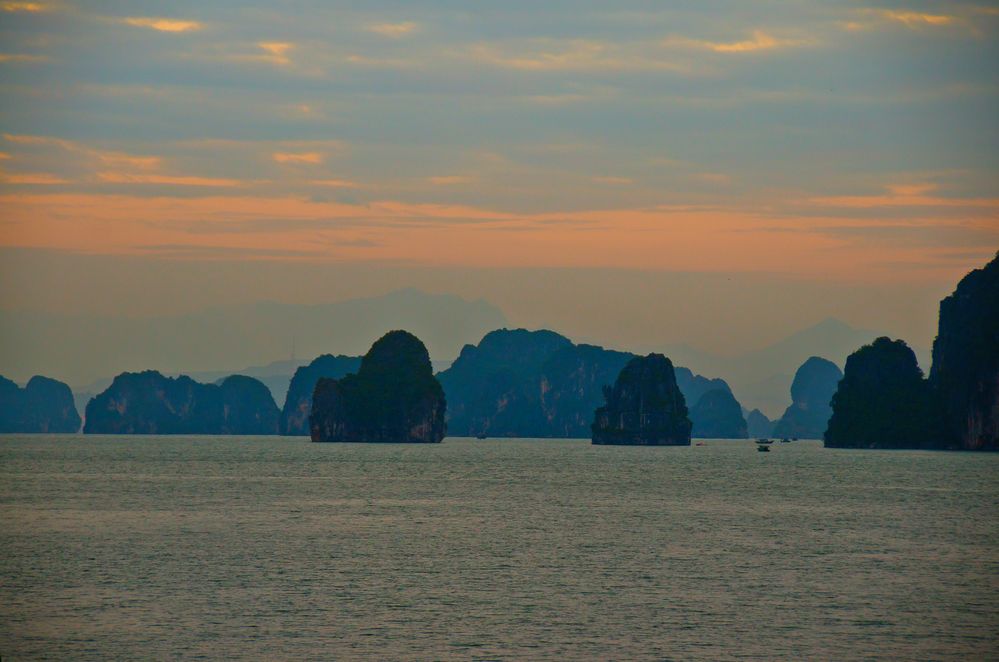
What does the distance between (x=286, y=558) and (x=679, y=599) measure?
26424mm

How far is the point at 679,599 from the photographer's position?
2518 inches

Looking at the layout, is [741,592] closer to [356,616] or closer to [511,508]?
[356,616]

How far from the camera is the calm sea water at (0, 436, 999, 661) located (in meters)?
53.4

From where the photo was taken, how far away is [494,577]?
2795 inches

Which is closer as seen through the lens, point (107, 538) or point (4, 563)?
point (4, 563)

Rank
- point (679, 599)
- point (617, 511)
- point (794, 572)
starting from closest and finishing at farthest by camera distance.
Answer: point (679, 599) → point (794, 572) → point (617, 511)

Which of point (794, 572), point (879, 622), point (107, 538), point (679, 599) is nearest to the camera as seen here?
point (879, 622)

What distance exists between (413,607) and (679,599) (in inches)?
521

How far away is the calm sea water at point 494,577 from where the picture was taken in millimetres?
53438

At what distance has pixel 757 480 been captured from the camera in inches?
7008

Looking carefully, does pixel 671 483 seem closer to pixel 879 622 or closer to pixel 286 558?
pixel 286 558

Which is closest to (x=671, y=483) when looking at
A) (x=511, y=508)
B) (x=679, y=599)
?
(x=511, y=508)

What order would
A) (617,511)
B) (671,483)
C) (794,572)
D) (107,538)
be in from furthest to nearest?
1. (671,483)
2. (617,511)
3. (107,538)
4. (794,572)

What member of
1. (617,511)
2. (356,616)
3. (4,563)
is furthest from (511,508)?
(356,616)
